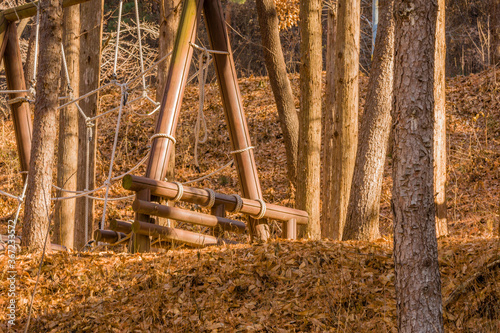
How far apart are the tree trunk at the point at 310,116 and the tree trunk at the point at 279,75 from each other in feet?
4.12

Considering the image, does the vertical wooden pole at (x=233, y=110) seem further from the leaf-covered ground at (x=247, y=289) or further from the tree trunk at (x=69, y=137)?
the tree trunk at (x=69, y=137)

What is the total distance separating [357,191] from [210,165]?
7481 mm

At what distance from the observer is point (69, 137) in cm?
779

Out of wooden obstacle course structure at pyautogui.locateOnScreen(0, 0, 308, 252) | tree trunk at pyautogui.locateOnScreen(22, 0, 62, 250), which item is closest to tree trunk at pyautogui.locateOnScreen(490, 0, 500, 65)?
wooden obstacle course structure at pyautogui.locateOnScreen(0, 0, 308, 252)

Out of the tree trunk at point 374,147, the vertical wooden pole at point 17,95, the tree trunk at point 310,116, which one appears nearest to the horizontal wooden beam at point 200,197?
the tree trunk at point 374,147

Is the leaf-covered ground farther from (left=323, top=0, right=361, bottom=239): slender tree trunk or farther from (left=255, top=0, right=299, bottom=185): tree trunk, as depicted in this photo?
(left=255, top=0, right=299, bottom=185): tree trunk

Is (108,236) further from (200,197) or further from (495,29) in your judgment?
(495,29)

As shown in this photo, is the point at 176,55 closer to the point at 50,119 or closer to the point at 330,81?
the point at 50,119

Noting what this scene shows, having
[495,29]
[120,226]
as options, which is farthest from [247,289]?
[495,29]

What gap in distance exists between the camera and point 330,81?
9094mm

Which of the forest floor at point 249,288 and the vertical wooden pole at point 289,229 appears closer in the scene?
the forest floor at point 249,288

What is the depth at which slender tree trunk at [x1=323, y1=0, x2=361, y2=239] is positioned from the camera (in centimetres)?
778

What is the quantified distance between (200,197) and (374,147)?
6.47 ft

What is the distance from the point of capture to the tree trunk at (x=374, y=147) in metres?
5.85
